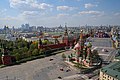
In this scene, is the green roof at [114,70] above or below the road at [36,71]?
above

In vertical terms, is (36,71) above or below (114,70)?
below

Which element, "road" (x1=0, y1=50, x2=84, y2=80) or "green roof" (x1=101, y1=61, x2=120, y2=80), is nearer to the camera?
"green roof" (x1=101, y1=61, x2=120, y2=80)

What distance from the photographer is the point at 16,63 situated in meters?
55.8

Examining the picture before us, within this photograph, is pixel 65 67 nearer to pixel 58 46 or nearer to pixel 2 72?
pixel 2 72

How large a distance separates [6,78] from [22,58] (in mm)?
18168

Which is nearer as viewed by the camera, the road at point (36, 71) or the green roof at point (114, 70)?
the green roof at point (114, 70)

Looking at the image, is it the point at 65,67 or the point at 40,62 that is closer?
the point at 65,67

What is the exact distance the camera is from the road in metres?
43.1

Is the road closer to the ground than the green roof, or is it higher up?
closer to the ground

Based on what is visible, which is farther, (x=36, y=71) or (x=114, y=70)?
(x=36, y=71)

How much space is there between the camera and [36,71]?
48.1m

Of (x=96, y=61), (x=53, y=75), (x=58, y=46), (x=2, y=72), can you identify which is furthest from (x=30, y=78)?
(x=58, y=46)

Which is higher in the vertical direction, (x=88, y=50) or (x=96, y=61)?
(x=88, y=50)

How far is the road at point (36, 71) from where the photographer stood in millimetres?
43062
